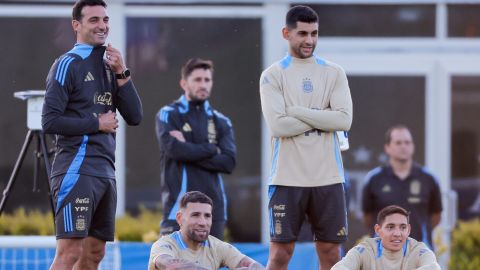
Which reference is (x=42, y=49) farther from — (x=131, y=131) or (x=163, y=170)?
(x=163, y=170)

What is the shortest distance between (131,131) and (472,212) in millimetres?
3482

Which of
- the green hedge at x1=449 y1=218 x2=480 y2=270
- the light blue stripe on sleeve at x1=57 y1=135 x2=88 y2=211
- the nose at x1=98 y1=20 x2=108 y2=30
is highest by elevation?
the nose at x1=98 y1=20 x2=108 y2=30

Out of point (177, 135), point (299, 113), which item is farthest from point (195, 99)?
point (299, 113)

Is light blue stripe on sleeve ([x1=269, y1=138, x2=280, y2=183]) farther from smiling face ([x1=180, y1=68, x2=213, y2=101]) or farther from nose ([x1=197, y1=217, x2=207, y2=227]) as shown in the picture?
smiling face ([x1=180, y1=68, x2=213, y2=101])

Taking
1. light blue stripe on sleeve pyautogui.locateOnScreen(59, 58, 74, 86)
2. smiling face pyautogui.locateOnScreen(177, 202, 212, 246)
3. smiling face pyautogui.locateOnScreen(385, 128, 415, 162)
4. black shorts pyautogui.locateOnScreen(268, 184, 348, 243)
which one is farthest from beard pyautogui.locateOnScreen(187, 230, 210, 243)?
smiling face pyautogui.locateOnScreen(385, 128, 415, 162)

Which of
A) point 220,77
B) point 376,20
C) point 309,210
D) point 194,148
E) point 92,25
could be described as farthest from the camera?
point 376,20

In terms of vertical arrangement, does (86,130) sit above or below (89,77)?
below

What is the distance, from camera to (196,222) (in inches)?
288

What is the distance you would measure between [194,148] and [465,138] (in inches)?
153

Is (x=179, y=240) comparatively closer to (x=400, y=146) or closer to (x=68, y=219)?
(x=68, y=219)

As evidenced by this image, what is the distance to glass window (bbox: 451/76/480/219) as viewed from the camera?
1152 cm

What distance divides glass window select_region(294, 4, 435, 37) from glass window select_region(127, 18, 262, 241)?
2.39 feet

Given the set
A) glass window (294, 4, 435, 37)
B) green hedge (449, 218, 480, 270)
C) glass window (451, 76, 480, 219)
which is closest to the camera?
green hedge (449, 218, 480, 270)

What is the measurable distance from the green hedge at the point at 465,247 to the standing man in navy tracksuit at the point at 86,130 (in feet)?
Answer: 16.2
